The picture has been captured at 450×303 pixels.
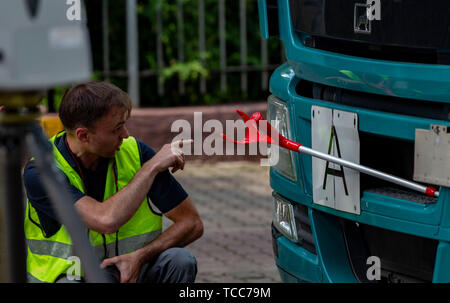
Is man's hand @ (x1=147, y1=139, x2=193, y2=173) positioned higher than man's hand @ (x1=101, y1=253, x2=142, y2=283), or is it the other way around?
man's hand @ (x1=147, y1=139, x2=193, y2=173)

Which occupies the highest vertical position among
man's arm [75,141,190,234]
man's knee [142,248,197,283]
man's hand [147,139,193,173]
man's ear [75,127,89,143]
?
man's ear [75,127,89,143]

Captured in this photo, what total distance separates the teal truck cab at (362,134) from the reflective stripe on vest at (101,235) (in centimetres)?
63

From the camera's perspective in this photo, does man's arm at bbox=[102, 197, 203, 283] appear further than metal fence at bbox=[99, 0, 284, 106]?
No

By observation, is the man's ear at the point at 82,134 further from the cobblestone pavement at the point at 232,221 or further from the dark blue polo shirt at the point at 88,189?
the cobblestone pavement at the point at 232,221

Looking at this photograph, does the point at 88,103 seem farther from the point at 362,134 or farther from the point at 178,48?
the point at 178,48

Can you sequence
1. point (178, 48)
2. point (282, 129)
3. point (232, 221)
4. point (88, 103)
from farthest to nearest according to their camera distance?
point (178, 48)
point (232, 221)
point (282, 129)
point (88, 103)

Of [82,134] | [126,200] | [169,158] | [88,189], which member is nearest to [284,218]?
[169,158]

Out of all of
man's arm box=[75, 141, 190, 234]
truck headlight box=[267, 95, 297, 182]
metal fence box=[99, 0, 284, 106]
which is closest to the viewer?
man's arm box=[75, 141, 190, 234]

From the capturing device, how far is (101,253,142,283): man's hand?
331 cm

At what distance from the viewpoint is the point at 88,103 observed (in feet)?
10.5

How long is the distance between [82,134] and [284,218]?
98 centimetres

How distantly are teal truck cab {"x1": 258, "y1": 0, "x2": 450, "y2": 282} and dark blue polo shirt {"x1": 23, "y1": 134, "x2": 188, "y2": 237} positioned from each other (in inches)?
20.0

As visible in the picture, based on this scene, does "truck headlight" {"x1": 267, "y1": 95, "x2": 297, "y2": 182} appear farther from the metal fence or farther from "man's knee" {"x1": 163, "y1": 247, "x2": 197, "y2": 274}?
the metal fence

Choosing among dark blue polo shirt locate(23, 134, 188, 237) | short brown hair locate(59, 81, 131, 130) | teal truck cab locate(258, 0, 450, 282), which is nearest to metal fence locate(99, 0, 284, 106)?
teal truck cab locate(258, 0, 450, 282)
